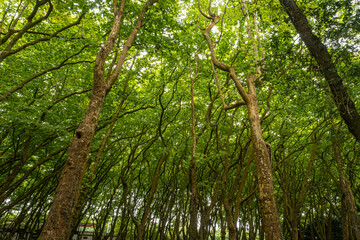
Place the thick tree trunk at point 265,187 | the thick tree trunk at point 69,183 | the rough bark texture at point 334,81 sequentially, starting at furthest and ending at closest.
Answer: the rough bark texture at point 334,81 → the thick tree trunk at point 265,187 → the thick tree trunk at point 69,183

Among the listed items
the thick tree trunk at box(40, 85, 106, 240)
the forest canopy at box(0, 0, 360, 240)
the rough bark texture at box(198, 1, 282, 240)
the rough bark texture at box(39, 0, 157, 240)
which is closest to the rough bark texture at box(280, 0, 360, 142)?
the forest canopy at box(0, 0, 360, 240)

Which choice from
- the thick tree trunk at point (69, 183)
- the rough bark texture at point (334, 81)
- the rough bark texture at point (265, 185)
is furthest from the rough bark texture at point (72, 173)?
the rough bark texture at point (334, 81)

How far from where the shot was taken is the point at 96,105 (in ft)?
16.1

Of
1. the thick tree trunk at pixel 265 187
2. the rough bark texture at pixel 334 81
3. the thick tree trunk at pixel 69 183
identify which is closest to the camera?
the thick tree trunk at pixel 69 183

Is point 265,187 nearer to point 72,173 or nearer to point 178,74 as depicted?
point 72,173

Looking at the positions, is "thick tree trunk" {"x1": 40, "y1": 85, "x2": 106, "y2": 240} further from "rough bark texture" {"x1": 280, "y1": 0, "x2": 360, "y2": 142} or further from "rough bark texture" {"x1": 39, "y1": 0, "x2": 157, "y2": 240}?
"rough bark texture" {"x1": 280, "y1": 0, "x2": 360, "y2": 142}

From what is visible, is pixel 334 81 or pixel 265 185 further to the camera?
pixel 334 81

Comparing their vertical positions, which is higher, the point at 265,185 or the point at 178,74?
the point at 178,74

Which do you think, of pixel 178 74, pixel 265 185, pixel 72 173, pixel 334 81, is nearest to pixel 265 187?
pixel 265 185

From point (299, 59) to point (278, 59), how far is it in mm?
650

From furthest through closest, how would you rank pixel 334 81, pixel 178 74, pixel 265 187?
pixel 178 74, pixel 334 81, pixel 265 187

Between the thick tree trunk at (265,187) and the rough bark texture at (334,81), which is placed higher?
the rough bark texture at (334,81)

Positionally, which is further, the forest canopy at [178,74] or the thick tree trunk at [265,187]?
the forest canopy at [178,74]

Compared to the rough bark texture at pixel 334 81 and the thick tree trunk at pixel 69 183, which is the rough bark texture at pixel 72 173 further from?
the rough bark texture at pixel 334 81
